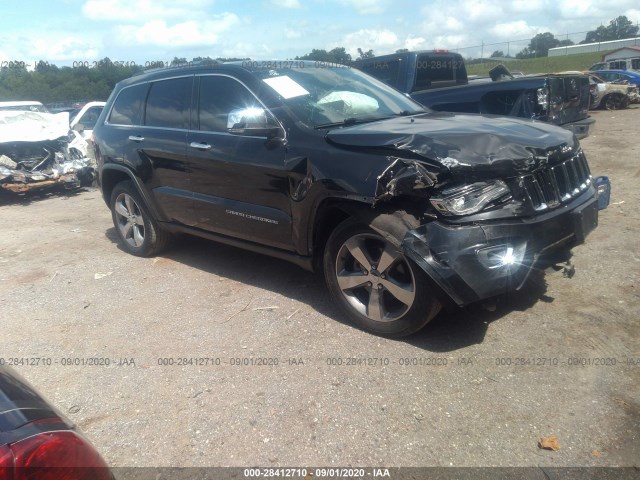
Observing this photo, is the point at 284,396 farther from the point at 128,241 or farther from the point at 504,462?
the point at 128,241

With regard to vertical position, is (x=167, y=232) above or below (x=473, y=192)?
below

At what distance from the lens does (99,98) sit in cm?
1730

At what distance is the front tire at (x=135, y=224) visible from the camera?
5.61m

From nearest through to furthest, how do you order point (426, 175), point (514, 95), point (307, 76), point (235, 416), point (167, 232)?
point (235, 416)
point (426, 175)
point (307, 76)
point (167, 232)
point (514, 95)

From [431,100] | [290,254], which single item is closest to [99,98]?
[431,100]

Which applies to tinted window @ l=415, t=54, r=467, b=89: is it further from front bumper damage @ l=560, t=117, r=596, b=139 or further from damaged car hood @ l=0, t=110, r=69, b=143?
damaged car hood @ l=0, t=110, r=69, b=143

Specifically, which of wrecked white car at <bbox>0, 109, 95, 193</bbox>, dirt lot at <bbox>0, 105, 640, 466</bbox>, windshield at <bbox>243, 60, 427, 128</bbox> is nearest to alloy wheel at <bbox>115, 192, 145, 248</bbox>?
dirt lot at <bbox>0, 105, 640, 466</bbox>

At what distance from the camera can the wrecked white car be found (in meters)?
9.87

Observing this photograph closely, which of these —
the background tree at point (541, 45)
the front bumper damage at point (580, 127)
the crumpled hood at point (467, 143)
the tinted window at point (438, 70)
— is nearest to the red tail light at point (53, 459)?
the crumpled hood at point (467, 143)

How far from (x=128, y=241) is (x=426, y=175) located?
12.7ft

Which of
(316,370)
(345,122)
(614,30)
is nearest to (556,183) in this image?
(345,122)

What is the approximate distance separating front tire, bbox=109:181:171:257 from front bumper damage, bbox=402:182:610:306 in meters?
3.19

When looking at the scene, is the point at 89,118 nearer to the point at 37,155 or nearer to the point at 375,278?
the point at 37,155

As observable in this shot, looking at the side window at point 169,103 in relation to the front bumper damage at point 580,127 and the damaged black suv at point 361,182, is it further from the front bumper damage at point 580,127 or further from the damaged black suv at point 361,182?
the front bumper damage at point 580,127
